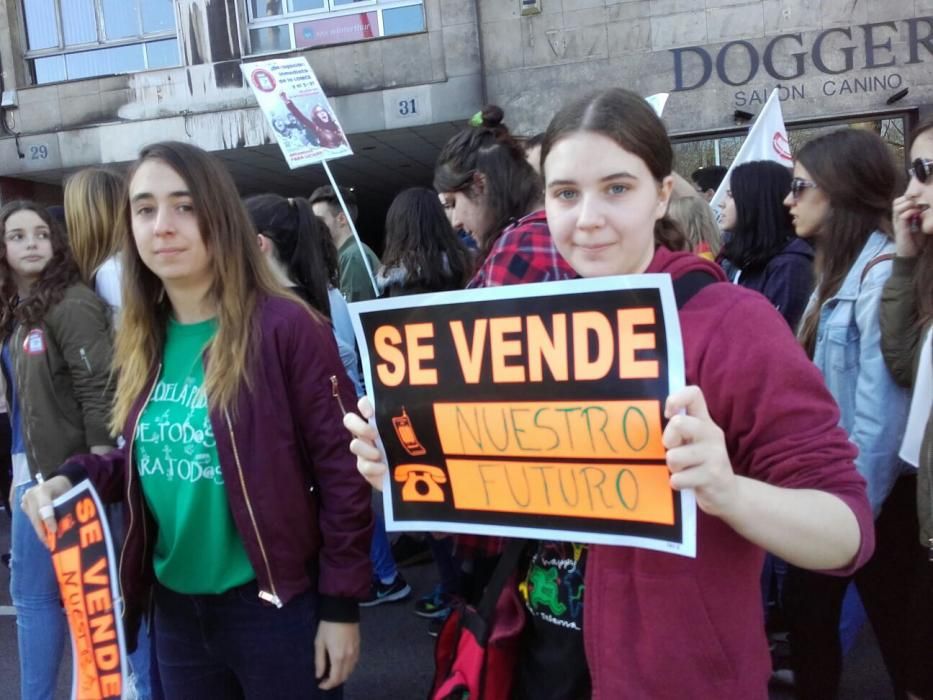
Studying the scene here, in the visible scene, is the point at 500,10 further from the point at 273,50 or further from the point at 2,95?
the point at 2,95

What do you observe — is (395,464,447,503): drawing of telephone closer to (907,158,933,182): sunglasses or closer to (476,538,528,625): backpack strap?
(476,538,528,625): backpack strap

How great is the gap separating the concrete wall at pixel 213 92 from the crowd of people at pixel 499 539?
24.5 feet

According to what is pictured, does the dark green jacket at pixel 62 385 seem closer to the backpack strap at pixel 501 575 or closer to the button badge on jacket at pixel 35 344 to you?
the button badge on jacket at pixel 35 344

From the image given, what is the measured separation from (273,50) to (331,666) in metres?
10.9

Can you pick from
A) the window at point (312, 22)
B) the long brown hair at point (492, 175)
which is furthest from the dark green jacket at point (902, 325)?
the window at point (312, 22)

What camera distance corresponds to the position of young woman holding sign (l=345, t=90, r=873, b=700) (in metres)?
1.05

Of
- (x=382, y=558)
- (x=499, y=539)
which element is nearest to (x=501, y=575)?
(x=499, y=539)

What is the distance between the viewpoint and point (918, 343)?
218cm

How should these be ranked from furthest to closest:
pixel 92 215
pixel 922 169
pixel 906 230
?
pixel 92 215, pixel 906 230, pixel 922 169

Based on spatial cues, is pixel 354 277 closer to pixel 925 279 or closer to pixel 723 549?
pixel 925 279

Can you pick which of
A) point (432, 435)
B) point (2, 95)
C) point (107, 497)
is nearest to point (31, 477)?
point (107, 497)

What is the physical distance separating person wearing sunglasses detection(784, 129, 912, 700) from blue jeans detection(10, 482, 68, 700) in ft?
8.23

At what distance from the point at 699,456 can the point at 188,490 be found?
1227 mm

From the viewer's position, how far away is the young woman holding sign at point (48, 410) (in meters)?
2.66
